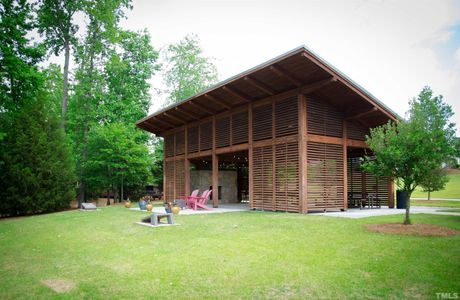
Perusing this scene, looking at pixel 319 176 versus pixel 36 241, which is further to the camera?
pixel 319 176

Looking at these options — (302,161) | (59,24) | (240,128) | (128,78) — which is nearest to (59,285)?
(302,161)

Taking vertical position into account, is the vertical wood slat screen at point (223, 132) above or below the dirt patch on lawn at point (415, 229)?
above

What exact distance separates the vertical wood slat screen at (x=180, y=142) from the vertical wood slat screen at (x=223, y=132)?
12.4 feet

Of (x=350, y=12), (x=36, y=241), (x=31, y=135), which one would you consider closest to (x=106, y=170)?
(x=31, y=135)

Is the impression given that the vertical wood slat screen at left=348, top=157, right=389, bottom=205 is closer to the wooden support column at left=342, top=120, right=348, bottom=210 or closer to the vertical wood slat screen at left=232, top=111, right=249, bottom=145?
the wooden support column at left=342, top=120, right=348, bottom=210

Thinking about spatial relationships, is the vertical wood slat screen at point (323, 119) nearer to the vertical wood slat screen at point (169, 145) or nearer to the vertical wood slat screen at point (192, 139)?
the vertical wood slat screen at point (192, 139)

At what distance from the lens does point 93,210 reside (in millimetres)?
16406

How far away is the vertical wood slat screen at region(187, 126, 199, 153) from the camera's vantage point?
18.2m

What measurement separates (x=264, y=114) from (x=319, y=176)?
3.42m

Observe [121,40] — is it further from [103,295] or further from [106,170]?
[103,295]

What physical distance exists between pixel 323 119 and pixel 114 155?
1341cm

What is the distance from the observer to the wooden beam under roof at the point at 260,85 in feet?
41.0

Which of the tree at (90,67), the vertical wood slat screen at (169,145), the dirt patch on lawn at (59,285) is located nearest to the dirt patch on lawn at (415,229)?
the dirt patch on lawn at (59,285)

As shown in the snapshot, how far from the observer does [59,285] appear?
4.39m
